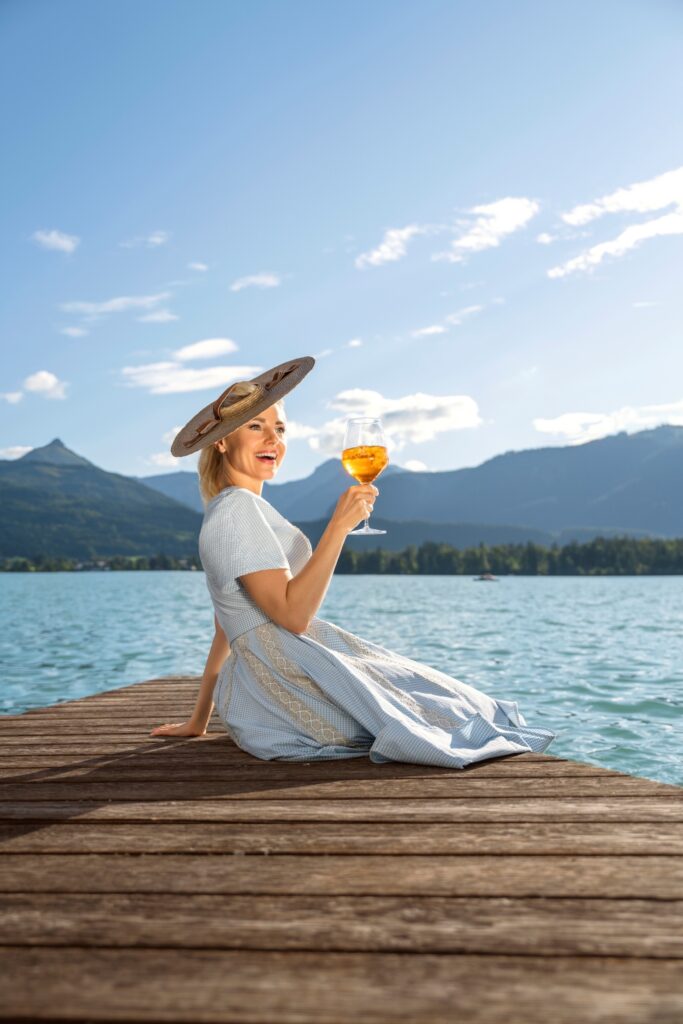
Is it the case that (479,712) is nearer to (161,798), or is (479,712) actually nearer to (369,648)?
(369,648)

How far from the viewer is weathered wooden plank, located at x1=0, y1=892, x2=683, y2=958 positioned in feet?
5.82

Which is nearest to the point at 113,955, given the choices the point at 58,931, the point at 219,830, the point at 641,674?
the point at 58,931

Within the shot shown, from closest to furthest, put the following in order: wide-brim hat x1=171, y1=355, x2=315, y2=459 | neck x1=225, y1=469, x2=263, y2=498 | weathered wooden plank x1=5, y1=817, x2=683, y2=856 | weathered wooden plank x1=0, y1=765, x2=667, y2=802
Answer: weathered wooden plank x1=5, y1=817, x2=683, y2=856 → weathered wooden plank x1=0, y1=765, x2=667, y2=802 → wide-brim hat x1=171, y1=355, x2=315, y2=459 → neck x1=225, y1=469, x2=263, y2=498

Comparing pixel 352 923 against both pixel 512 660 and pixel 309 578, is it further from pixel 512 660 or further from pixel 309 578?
pixel 512 660

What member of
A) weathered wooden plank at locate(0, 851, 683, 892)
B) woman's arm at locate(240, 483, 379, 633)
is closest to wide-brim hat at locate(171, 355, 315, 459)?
woman's arm at locate(240, 483, 379, 633)

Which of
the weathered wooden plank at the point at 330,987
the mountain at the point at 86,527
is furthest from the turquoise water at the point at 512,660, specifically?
the mountain at the point at 86,527

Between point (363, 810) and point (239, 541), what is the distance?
49.3 inches

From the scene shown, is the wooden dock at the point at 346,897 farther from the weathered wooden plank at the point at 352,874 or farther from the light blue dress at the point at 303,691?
the light blue dress at the point at 303,691

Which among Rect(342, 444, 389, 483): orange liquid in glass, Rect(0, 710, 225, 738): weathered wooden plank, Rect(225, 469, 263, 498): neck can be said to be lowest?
Rect(0, 710, 225, 738): weathered wooden plank

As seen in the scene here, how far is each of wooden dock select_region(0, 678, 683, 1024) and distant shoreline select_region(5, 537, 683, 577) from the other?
109051 mm

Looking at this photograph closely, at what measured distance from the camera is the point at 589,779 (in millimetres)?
3232

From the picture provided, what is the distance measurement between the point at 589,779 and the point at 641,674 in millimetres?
13121

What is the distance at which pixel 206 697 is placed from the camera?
14.4 ft

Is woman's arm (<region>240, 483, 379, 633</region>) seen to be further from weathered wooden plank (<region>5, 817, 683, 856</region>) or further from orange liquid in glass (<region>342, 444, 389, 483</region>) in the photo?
weathered wooden plank (<region>5, 817, 683, 856</region>)
